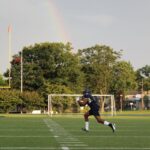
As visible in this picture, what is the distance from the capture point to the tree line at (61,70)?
9481 centimetres

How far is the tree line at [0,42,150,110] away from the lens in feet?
311

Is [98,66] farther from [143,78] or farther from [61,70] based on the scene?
[143,78]

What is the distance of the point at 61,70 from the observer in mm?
97312

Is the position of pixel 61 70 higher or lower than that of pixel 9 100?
higher

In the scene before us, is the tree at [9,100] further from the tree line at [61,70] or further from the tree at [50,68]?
the tree at [50,68]

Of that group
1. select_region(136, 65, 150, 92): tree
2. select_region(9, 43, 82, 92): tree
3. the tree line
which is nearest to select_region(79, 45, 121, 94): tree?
the tree line

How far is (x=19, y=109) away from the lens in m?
88.1

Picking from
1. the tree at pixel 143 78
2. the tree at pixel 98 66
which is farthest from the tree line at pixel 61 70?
the tree at pixel 143 78

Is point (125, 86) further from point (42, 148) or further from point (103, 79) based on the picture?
point (42, 148)

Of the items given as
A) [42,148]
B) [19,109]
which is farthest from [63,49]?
[42,148]

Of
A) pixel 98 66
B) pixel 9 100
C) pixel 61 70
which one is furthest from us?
pixel 98 66

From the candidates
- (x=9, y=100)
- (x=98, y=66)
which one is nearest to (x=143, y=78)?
(x=98, y=66)

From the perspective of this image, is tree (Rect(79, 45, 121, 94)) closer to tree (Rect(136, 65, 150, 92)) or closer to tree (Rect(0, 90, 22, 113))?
tree (Rect(0, 90, 22, 113))

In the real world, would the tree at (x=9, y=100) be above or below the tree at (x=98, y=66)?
below
